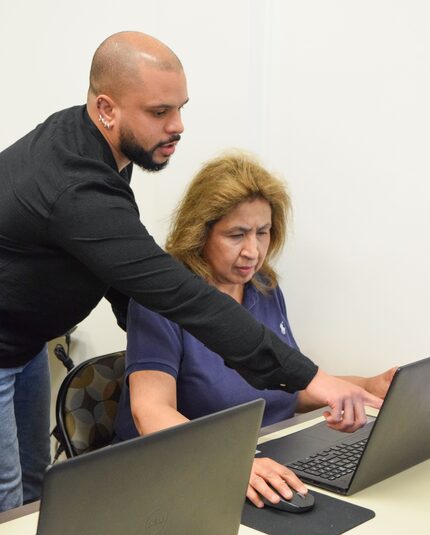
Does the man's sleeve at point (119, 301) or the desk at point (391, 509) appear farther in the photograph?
the man's sleeve at point (119, 301)

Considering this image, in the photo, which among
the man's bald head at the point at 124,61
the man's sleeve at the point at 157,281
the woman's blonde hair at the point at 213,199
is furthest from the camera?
the woman's blonde hair at the point at 213,199

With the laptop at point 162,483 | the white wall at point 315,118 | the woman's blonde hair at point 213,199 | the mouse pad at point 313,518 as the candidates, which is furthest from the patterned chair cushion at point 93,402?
the laptop at point 162,483

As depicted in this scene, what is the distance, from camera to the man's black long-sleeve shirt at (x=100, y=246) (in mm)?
1428

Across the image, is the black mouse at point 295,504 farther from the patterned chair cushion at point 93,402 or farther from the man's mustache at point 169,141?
the man's mustache at point 169,141

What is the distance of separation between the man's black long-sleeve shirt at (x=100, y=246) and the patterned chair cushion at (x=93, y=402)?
0.96 feet

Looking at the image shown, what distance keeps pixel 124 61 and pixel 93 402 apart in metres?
0.74

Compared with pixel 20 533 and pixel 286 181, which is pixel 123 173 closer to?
pixel 286 181

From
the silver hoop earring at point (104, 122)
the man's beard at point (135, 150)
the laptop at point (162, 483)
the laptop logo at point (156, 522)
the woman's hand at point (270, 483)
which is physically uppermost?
the silver hoop earring at point (104, 122)

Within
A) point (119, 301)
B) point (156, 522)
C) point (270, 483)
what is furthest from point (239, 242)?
point (156, 522)

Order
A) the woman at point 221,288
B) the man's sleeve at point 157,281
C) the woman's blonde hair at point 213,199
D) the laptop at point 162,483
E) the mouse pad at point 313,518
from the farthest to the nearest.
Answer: the woman's blonde hair at point 213,199 < the woman at point 221,288 < the man's sleeve at point 157,281 < the mouse pad at point 313,518 < the laptop at point 162,483

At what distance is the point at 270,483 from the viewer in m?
1.37

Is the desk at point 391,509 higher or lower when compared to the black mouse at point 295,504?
lower

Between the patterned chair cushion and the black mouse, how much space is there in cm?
55

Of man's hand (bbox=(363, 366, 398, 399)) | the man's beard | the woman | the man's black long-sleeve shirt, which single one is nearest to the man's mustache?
the man's beard
